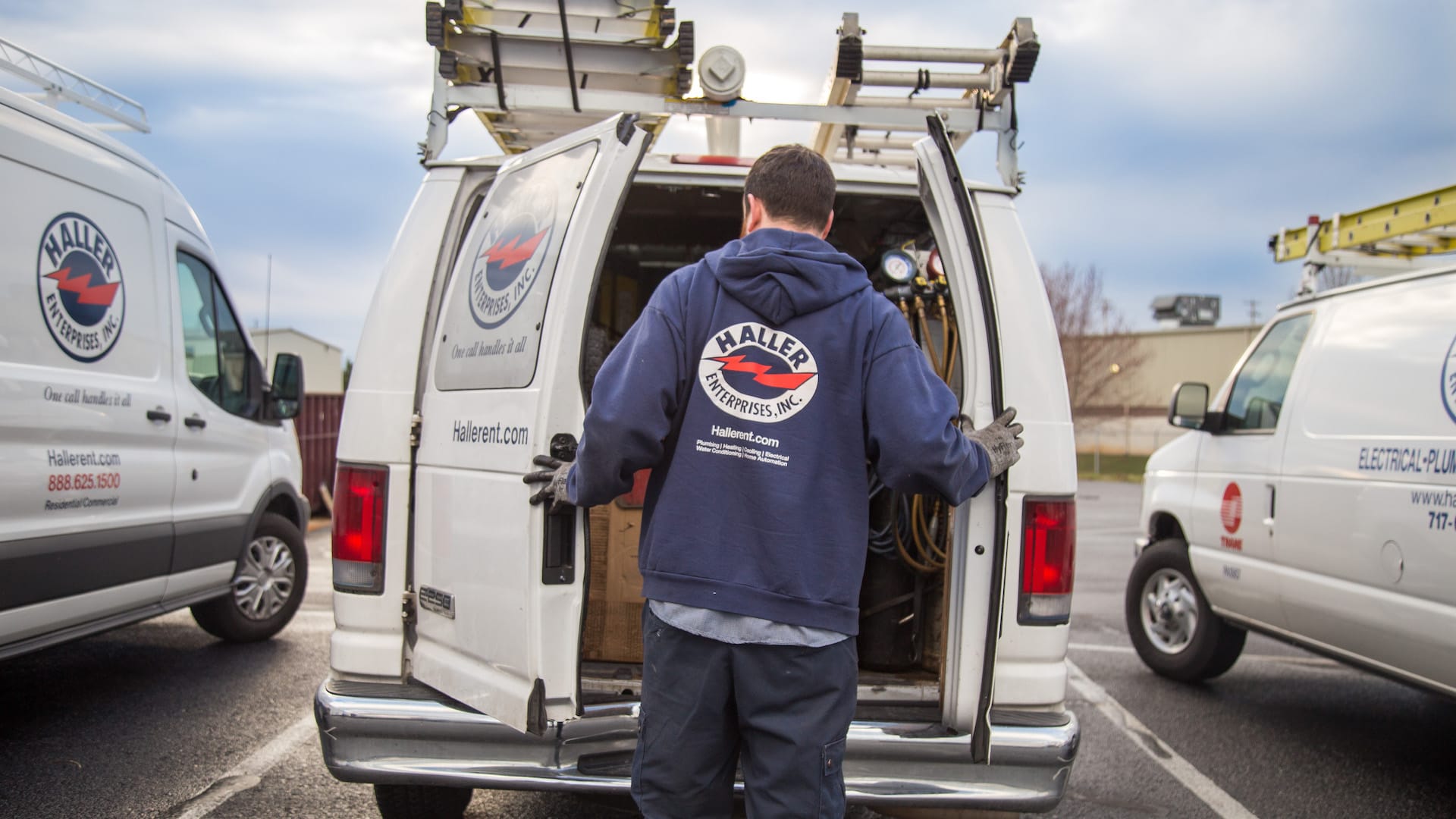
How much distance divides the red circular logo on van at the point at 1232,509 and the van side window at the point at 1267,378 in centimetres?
33

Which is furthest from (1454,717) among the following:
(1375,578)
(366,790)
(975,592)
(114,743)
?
(114,743)

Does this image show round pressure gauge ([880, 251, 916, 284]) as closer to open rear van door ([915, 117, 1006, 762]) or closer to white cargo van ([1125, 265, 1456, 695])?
open rear van door ([915, 117, 1006, 762])

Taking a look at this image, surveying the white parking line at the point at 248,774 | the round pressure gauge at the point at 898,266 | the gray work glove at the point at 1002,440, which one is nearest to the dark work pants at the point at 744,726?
the gray work glove at the point at 1002,440

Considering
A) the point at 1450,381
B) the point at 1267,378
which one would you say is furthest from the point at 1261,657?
the point at 1450,381

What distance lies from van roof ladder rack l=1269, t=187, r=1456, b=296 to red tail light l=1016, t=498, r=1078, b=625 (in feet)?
11.4

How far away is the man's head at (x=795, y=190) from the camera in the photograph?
219 centimetres

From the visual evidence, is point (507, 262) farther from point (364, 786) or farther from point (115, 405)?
point (115, 405)

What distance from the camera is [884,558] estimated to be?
372 centimetres

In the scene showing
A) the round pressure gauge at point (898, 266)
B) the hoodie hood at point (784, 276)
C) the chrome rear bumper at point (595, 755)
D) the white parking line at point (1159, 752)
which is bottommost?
the white parking line at point (1159, 752)

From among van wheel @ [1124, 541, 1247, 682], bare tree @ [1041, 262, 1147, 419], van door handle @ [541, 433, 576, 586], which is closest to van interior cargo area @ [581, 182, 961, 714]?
van door handle @ [541, 433, 576, 586]

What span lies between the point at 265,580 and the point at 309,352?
4.52 meters

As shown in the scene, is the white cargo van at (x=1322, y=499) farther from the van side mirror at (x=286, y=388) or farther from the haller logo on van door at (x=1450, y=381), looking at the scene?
the van side mirror at (x=286, y=388)

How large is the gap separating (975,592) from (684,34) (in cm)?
194

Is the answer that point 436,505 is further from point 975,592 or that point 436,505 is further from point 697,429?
point 975,592
